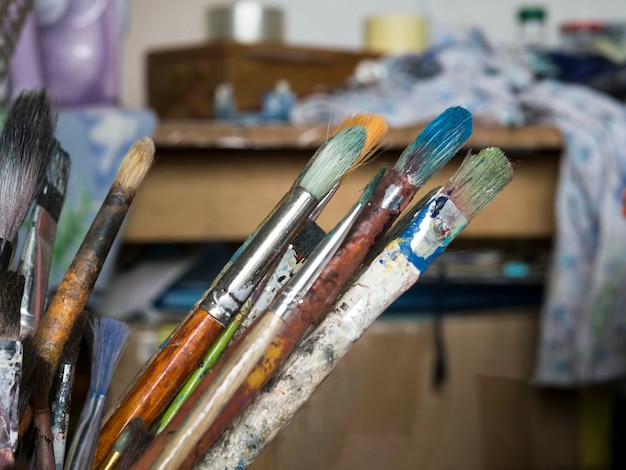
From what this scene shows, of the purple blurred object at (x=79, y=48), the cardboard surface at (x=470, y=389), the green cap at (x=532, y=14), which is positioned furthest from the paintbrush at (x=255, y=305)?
the green cap at (x=532, y=14)

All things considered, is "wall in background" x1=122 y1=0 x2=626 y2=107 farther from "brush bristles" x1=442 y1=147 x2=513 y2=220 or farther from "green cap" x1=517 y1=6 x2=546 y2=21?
"brush bristles" x1=442 y1=147 x2=513 y2=220

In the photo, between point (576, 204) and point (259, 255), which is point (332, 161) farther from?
point (576, 204)

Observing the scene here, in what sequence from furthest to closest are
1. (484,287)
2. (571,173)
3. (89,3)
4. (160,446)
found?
1. (484,287)
2. (571,173)
3. (89,3)
4. (160,446)

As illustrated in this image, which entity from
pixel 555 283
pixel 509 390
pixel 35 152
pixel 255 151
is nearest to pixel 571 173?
pixel 555 283

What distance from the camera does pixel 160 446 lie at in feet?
1.06

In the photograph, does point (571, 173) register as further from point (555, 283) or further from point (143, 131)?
point (143, 131)

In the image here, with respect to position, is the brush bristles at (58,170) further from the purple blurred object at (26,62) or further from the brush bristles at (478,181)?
the purple blurred object at (26,62)

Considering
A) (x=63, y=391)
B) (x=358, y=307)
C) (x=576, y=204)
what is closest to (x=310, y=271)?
(x=358, y=307)

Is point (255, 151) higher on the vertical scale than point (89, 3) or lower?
lower

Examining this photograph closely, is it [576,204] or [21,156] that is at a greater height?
[21,156]

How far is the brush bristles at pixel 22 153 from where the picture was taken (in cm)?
36

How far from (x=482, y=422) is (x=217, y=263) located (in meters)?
0.47

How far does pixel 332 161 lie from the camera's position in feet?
1.15

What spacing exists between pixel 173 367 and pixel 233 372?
49mm
